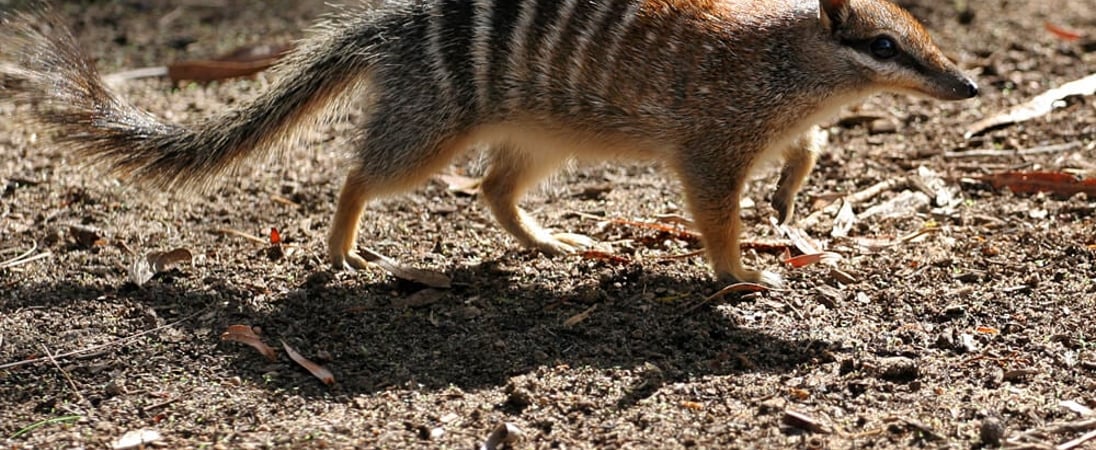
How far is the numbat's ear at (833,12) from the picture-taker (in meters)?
5.26

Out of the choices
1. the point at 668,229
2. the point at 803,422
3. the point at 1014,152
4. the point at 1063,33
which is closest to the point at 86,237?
the point at 668,229

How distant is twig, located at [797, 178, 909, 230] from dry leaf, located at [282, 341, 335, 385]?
2.61 m

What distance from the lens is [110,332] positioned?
499 centimetres

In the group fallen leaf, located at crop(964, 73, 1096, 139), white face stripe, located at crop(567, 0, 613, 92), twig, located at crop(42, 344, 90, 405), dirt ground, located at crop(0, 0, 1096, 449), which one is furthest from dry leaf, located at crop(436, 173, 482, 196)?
fallen leaf, located at crop(964, 73, 1096, 139)

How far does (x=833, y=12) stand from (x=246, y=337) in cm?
272

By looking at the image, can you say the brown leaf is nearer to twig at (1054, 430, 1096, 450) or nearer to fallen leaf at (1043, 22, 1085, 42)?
twig at (1054, 430, 1096, 450)

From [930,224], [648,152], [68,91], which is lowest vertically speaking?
[930,224]

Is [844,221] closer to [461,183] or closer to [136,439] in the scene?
[461,183]

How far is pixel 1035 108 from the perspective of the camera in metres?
7.30

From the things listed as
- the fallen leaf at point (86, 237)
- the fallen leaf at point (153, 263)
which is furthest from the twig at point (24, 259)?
the fallen leaf at point (153, 263)

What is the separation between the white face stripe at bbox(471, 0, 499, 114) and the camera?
18.2 feet

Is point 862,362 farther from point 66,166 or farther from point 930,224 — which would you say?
point 66,166

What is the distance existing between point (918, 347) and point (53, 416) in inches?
123

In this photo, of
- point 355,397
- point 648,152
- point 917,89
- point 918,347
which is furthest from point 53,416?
point 917,89
